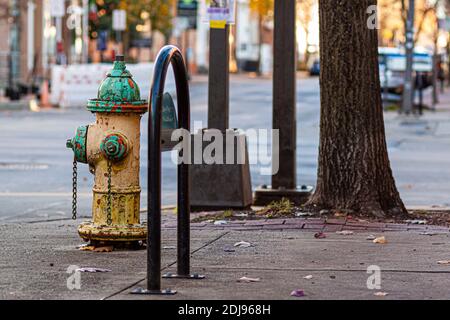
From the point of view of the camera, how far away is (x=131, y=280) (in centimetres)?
708

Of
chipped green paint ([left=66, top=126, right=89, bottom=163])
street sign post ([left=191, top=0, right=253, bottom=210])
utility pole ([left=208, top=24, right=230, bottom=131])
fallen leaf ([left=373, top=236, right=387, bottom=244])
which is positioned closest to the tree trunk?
fallen leaf ([left=373, top=236, right=387, bottom=244])

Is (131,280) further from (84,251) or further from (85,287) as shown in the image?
(84,251)

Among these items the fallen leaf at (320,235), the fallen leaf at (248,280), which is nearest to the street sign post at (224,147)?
the fallen leaf at (320,235)

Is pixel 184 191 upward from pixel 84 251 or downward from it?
upward

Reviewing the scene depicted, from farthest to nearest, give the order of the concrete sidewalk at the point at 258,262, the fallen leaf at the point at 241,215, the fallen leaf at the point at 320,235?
the fallen leaf at the point at 241,215 < the fallen leaf at the point at 320,235 < the concrete sidewalk at the point at 258,262

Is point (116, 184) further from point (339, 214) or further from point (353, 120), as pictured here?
point (353, 120)

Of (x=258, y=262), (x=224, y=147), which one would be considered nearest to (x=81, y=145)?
(x=258, y=262)

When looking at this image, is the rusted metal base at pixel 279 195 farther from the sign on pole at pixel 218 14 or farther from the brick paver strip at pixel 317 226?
the brick paver strip at pixel 317 226

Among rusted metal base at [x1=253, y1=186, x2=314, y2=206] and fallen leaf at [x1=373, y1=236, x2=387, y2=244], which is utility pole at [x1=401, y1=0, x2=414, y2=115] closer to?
rusted metal base at [x1=253, y1=186, x2=314, y2=206]

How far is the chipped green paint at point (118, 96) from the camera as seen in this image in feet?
27.3

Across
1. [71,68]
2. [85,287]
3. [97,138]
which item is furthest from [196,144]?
[71,68]

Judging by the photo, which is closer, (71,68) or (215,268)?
(215,268)

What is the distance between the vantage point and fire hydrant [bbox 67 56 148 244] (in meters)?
8.34
